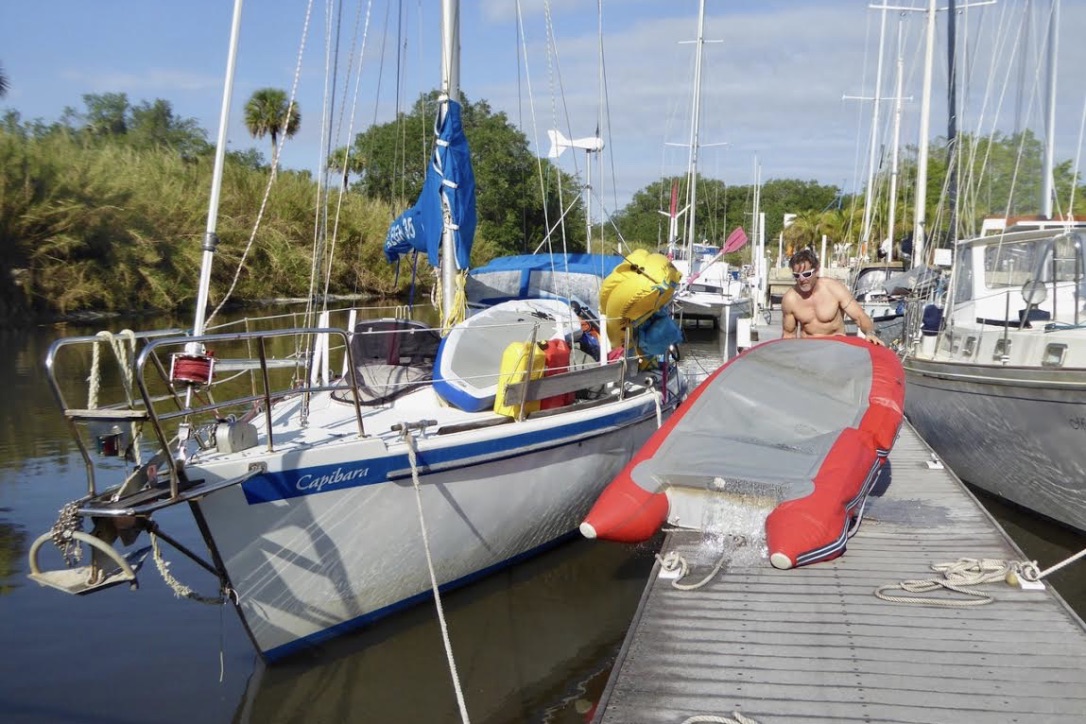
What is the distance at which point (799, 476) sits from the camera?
585 cm

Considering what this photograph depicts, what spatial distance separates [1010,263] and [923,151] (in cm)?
1012

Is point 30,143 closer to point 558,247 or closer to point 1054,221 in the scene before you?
point 558,247

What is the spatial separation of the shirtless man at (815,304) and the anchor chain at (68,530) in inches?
228

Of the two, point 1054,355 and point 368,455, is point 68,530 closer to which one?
point 368,455

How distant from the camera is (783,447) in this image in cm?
634

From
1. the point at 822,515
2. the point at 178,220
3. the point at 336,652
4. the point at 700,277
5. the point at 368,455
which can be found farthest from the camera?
the point at 178,220

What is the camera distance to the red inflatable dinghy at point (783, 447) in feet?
18.5

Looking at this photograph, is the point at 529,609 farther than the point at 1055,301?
No

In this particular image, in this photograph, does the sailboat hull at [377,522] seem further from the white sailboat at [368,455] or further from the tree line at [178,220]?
the tree line at [178,220]

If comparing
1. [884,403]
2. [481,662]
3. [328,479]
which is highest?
[884,403]

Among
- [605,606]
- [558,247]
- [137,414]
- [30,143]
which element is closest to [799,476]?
[605,606]

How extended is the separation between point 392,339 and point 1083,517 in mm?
6522

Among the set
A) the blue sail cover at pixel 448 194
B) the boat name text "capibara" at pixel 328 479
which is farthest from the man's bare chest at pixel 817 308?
the boat name text "capibara" at pixel 328 479

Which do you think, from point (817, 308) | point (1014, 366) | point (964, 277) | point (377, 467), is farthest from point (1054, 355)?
point (377, 467)
